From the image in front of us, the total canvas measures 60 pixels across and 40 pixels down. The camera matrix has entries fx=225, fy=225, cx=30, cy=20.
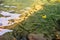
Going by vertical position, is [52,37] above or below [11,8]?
below

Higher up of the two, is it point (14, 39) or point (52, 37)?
point (14, 39)

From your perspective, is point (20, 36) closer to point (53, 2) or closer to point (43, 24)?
point (43, 24)

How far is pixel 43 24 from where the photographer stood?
4.04 m

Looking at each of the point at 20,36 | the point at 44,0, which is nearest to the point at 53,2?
the point at 44,0

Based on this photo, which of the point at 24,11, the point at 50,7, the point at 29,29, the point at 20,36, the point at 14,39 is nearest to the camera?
the point at 14,39

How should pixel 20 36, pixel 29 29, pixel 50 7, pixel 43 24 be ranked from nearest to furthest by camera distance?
pixel 20 36, pixel 29 29, pixel 43 24, pixel 50 7

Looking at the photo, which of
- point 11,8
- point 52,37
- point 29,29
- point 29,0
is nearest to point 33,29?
point 29,29

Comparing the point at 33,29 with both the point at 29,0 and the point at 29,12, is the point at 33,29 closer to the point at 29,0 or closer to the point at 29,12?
the point at 29,12

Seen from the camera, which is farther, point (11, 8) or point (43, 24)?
point (11, 8)

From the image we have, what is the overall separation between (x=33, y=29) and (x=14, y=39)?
622 mm

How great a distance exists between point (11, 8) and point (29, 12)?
413 millimetres

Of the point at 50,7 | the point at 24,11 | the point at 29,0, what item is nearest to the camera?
the point at 24,11

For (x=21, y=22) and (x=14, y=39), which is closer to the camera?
(x=14, y=39)

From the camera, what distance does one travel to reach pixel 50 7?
487 centimetres
